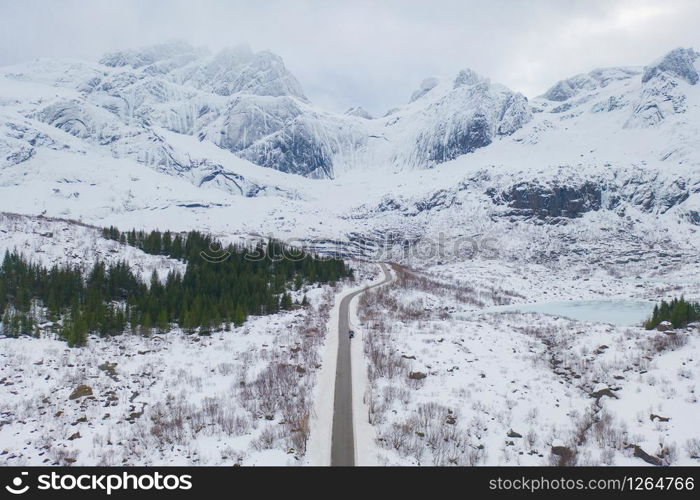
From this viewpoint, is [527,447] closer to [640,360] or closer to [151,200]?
[640,360]

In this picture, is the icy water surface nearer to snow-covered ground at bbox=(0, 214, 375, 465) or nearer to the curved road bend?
snow-covered ground at bbox=(0, 214, 375, 465)

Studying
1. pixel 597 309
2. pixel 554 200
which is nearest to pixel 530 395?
pixel 597 309

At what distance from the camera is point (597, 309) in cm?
5134

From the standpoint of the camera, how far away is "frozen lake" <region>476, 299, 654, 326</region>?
4250 centimetres

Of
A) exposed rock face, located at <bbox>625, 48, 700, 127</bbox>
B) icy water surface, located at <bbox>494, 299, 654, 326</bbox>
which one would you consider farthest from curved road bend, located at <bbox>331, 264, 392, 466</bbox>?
Answer: exposed rock face, located at <bbox>625, 48, 700, 127</bbox>

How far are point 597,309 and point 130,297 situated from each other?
175 ft

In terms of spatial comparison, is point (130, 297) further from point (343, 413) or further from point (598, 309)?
point (598, 309)

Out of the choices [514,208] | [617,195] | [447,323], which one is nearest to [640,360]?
[447,323]

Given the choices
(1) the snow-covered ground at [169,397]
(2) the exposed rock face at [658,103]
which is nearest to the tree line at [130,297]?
(1) the snow-covered ground at [169,397]

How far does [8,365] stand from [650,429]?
31159 millimetres

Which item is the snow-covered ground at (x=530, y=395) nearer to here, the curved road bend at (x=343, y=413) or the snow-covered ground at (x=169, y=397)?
the curved road bend at (x=343, y=413)

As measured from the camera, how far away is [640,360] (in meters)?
21.1

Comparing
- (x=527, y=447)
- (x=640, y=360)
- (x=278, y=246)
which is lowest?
(x=527, y=447)

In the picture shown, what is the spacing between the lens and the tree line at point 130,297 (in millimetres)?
31172
